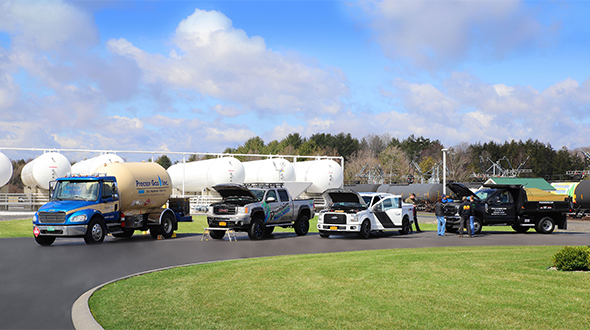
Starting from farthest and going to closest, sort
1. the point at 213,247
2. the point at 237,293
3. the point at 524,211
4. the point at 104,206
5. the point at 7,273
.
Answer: the point at 524,211
the point at 104,206
the point at 213,247
the point at 7,273
the point at 237,293

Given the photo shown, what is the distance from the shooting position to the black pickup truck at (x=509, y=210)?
82.4 feet

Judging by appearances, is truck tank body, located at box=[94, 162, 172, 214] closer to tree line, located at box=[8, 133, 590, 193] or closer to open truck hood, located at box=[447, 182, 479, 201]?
open truck hood, located at box=[447, 182, 479, 201]

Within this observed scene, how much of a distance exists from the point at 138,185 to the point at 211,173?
19735 mm

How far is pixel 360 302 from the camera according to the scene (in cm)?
828

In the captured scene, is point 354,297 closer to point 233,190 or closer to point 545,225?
point 233,190

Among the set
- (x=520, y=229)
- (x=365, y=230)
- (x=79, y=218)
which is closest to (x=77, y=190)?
(x=79, y=218)

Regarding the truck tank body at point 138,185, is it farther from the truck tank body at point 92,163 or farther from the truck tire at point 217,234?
the truck tank body at point 92,163

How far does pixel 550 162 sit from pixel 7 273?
115 metres

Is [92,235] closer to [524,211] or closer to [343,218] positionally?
[343,218]

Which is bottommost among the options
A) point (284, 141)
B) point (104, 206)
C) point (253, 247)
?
point (253, 247)

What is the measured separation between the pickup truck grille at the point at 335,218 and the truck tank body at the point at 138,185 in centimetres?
751

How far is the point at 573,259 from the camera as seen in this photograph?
436 inches

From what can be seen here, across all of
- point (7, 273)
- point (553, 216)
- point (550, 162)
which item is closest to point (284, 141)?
point (550, 162)

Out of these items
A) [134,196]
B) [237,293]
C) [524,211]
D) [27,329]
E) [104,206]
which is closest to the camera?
[27,329]
